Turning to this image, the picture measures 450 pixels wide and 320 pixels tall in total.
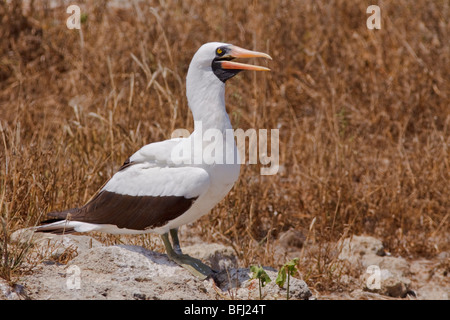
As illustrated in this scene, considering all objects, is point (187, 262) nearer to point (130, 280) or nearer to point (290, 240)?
point (130, 280)

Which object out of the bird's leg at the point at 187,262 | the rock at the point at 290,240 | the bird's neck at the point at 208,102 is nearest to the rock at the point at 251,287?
the bird's leg at the point at 187,262

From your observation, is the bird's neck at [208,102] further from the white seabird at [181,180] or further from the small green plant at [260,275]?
the small green plant at [260,275]

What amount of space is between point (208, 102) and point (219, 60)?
0.95ft

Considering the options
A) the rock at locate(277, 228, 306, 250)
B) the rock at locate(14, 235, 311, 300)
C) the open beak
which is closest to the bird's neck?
the open beak

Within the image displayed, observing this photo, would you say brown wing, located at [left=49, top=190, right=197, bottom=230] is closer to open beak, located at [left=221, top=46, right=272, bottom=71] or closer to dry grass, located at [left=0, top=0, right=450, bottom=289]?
dry grass, located at [left=0, top=0, right=450, bottom=289]

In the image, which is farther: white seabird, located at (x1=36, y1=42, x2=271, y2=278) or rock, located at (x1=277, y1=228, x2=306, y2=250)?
rock, located at (x1=277, y1=228, x2=306, y2=250)

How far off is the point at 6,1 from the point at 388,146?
16.2 ft

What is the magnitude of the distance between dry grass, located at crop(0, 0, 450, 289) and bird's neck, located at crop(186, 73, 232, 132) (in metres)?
1.07

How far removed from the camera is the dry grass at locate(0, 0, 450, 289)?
6129 mm

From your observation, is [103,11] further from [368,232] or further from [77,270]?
[77,270]

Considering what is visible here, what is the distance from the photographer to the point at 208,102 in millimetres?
Answer: 4582

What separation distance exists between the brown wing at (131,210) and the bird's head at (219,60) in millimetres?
844

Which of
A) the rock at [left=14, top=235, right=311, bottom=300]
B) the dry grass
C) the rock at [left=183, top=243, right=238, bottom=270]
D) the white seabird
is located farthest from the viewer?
the dry grass

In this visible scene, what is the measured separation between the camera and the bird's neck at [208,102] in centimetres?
456
